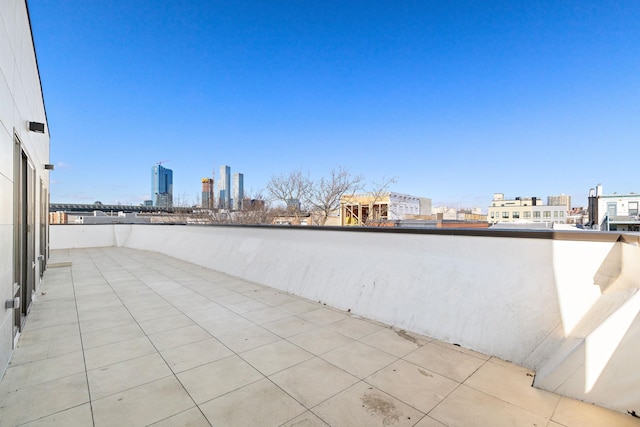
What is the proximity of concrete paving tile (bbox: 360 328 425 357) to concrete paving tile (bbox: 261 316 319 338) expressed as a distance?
0.77 meters

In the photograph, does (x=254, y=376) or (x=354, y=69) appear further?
(x=354, y=69)

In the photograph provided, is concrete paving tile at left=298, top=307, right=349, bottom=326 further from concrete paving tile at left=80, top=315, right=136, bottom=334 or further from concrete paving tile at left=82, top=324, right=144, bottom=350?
concrete paving tile at left=80, top=315, right=136, bottom=334

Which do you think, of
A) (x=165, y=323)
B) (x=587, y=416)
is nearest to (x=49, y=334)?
(x=165, y=323)

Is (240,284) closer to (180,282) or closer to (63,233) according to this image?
(180,282)

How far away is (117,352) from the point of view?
272cm

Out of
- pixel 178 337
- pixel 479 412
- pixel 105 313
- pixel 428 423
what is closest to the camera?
pixel 428 423

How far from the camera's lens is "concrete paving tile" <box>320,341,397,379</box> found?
2387 millimetres

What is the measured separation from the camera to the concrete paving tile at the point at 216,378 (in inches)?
79.6

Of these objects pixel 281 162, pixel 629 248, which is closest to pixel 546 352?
pixel 629 248

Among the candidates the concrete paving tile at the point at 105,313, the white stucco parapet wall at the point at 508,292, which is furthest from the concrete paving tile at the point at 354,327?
the concrete paving tile at the point at 105,313

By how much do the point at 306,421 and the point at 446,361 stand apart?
154 centimetres

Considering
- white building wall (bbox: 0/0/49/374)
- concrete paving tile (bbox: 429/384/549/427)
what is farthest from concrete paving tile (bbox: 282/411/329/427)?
white building wall (bbox: 0/0/49/374)

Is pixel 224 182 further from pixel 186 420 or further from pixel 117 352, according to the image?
pixel 186 420

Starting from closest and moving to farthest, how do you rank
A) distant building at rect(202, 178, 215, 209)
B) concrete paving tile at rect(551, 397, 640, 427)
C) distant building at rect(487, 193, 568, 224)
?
concrete paving tile at rect(551, 397, 640, 427) < distant building at rect(202, 178, 215, 209) < distant building at rect(487, 193, 568, 224)
